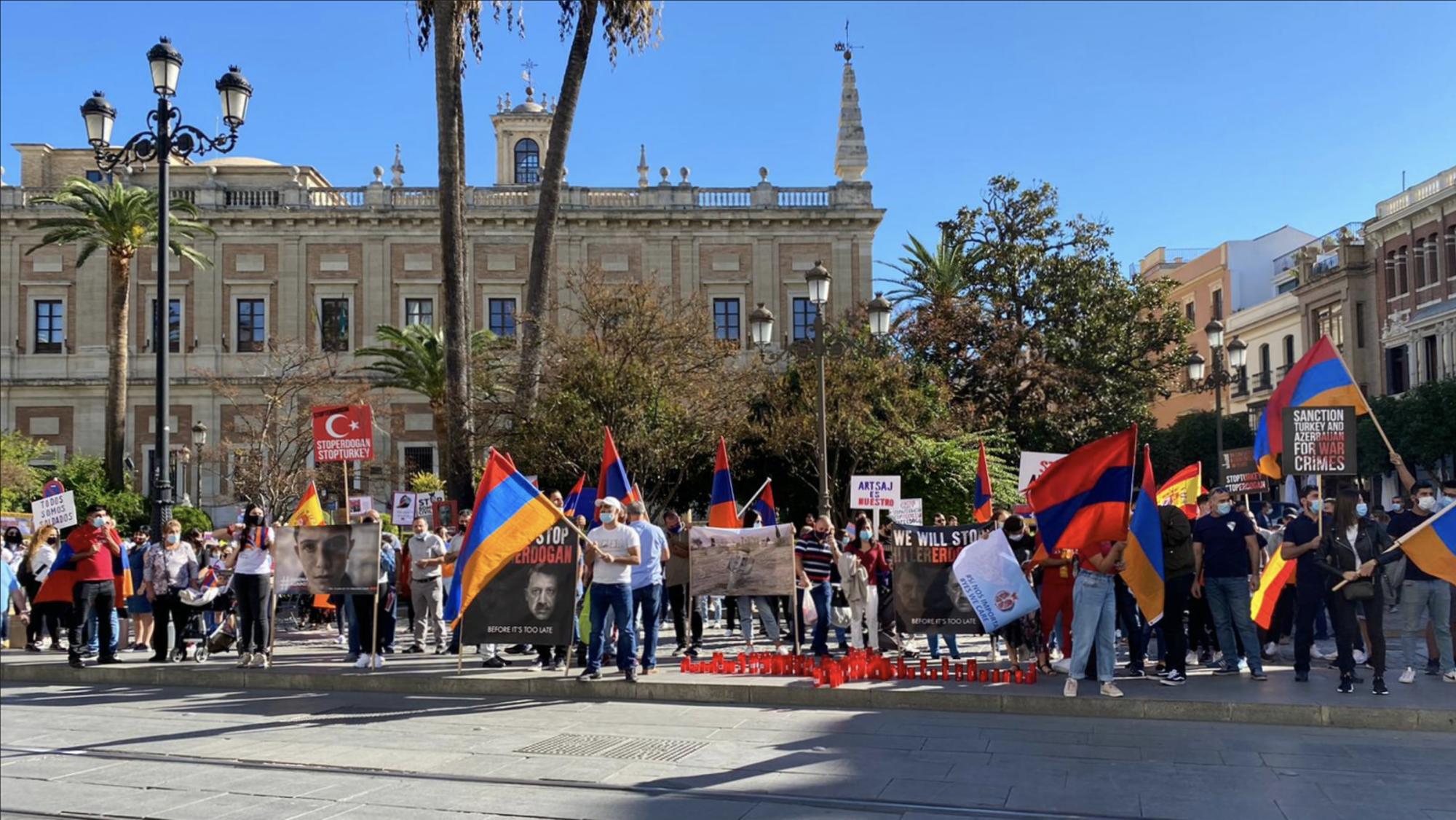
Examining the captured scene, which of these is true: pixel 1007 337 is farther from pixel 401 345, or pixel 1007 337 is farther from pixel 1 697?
pixel 1 697

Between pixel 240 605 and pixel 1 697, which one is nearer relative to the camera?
pixel 1 697

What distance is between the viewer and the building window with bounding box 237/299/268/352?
50.7 m

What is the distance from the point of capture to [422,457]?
50.0 meters

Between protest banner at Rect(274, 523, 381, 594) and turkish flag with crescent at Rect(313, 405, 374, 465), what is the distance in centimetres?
205

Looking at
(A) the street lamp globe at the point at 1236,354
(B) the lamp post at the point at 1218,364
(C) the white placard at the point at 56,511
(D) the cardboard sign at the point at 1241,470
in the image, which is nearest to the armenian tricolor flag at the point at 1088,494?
(D) the cardboard sign at the point at 1241,470

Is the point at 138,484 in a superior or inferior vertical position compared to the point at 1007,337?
inferior

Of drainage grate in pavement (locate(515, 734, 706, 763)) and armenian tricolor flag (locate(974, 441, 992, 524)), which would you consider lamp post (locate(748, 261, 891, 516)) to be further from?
drainage grate in pavement (locate(515, 734, 706, 763))

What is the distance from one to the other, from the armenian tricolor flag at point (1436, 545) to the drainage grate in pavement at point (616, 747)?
654 centimetres

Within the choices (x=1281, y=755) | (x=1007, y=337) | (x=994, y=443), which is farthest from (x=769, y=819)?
(x=1007, y=337)

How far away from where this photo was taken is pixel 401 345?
41.7m

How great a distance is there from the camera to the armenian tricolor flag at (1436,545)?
11.0m

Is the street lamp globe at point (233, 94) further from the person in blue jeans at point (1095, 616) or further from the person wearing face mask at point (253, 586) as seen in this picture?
the person in blue jeans at point (1095, 616)

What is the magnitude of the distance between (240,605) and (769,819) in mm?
8811

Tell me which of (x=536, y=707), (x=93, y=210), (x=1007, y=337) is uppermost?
(x=93, y=210)
